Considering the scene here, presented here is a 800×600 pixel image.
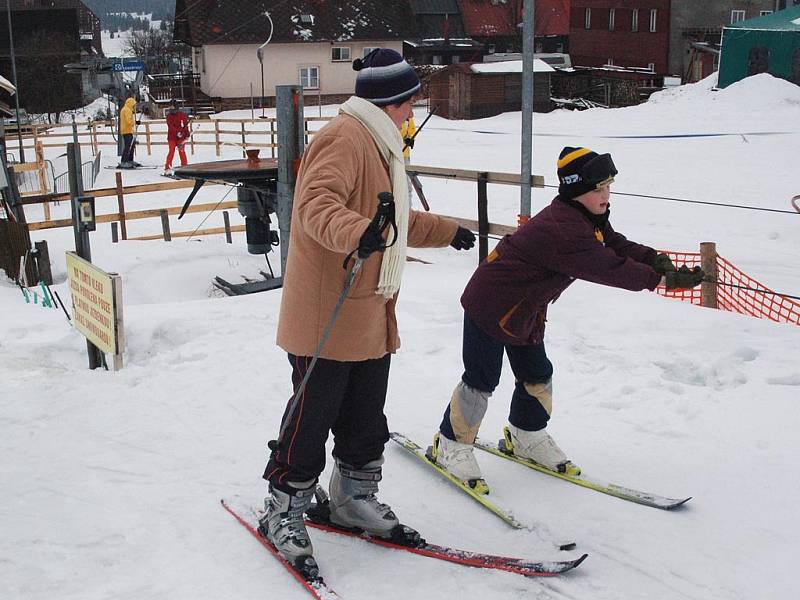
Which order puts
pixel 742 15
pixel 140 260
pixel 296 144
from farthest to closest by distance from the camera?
pixel 742 15 → pixel 140 260 → pixel 296 144

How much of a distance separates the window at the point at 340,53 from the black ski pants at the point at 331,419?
40.4 metres

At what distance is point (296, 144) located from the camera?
763 centimetres

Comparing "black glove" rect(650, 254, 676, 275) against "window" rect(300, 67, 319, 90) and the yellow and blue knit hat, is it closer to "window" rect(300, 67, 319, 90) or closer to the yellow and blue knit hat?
the yellow and blue knit hat

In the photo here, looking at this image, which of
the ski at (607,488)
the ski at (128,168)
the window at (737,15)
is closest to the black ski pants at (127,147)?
the ski at (128,168)

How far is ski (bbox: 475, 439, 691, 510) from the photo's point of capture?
3.64 metres

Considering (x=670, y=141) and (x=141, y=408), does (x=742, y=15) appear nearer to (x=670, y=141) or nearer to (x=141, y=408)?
(x=670, y=141)

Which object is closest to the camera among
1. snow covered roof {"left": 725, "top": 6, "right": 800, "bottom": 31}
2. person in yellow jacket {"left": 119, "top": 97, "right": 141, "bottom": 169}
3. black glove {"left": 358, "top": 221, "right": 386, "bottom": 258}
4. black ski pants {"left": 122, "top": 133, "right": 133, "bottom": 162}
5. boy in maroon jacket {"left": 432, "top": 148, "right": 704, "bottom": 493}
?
black glove {"left": 358, "top": 221, "right": 386, "bottom": 258}

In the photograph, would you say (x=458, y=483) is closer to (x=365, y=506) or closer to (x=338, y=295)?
(x=365, y=506)

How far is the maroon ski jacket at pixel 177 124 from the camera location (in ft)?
65.4

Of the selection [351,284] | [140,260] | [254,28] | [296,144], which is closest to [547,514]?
[351,284]

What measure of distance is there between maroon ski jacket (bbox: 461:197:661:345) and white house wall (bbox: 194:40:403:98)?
3737 cm

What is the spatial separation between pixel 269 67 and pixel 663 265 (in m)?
39.6

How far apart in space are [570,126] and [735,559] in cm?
2256

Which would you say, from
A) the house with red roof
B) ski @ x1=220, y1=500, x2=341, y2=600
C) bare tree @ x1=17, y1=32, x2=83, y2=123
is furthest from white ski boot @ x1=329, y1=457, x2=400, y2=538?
bare tree @ x1=17, y1=32, x2=83, y2=123
